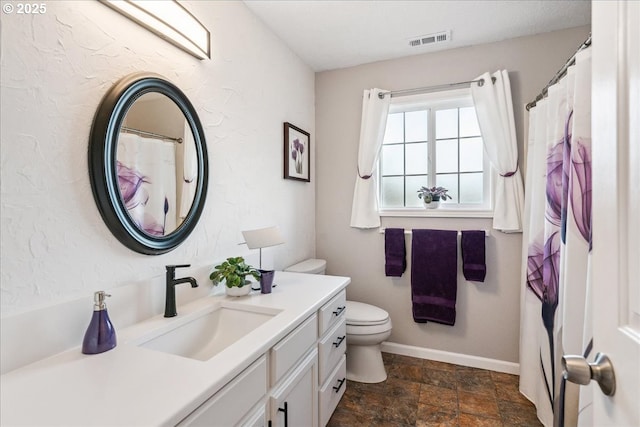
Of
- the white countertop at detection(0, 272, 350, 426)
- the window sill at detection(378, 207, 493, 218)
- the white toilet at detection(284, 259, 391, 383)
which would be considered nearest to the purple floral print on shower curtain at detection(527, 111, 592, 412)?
the window sill at detection(378, 207, 493, 218)

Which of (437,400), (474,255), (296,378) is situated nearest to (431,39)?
(474,255)

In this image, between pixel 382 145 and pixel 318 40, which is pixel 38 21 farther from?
pixel 382 145

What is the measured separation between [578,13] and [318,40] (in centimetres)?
167

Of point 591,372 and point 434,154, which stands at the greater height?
point 434,154

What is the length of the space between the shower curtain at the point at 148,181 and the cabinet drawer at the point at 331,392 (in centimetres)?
112

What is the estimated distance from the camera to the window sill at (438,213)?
2350 mm

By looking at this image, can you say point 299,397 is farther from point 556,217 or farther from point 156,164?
point 556,217

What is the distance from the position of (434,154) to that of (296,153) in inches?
44.5

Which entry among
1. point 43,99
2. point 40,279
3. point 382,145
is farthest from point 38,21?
point 382,145

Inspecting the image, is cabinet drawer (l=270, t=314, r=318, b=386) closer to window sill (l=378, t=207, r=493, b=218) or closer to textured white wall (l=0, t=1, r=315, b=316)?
textured white wall (l=0, t=1, r=315, b=316)

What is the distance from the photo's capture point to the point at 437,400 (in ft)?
6.50

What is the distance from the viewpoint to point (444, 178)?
99.7 inches

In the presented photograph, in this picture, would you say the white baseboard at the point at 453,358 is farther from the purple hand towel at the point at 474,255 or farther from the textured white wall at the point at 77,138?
the textured white wall at the point at 77,138

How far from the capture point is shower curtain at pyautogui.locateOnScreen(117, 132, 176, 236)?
1176 millimetres
